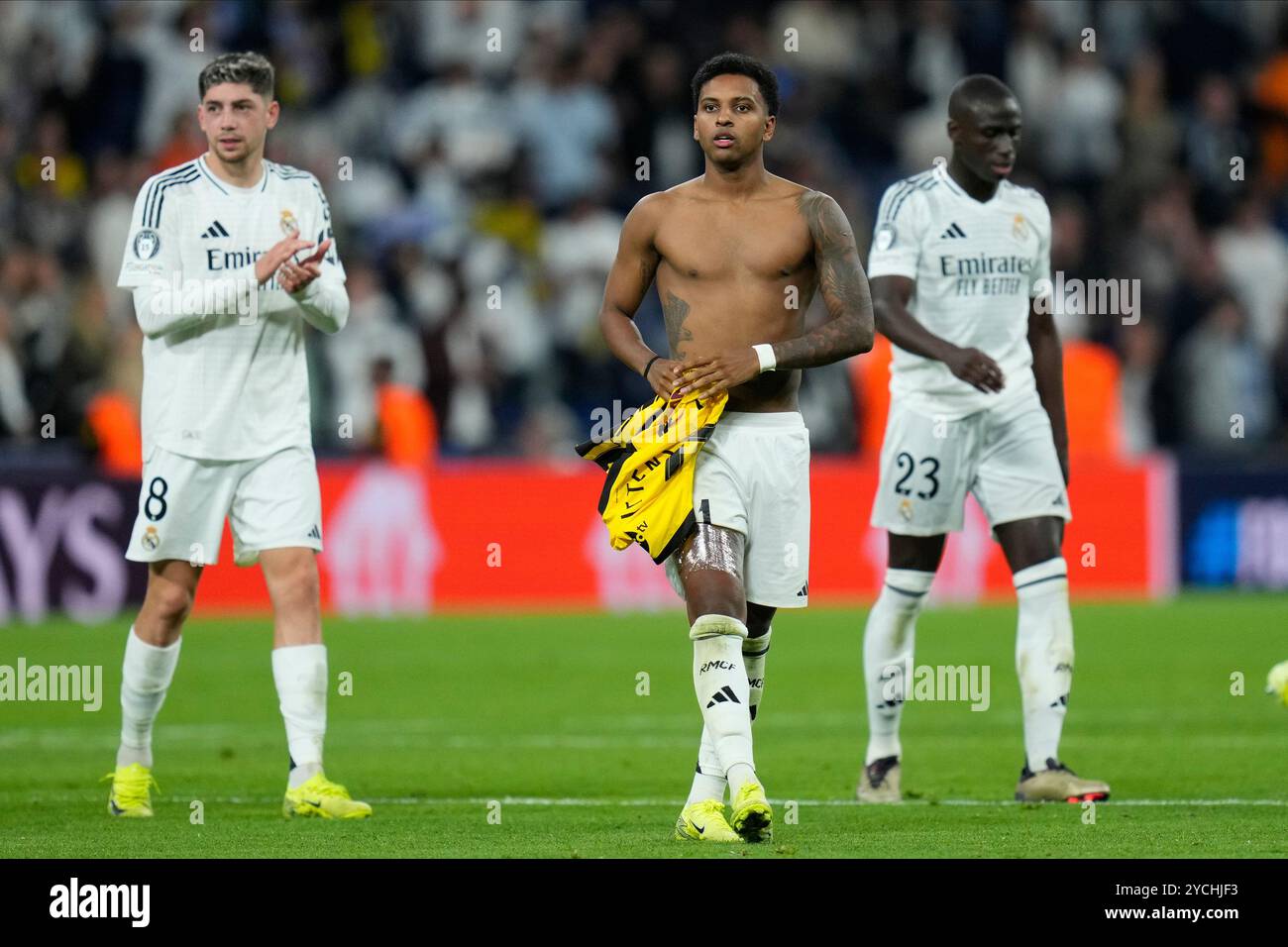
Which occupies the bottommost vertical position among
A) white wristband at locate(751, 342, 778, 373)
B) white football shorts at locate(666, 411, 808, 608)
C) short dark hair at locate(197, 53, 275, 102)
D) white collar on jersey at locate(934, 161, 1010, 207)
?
white football shorts at locate(666, 411, 808, 608)

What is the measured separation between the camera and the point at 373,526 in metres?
18.0

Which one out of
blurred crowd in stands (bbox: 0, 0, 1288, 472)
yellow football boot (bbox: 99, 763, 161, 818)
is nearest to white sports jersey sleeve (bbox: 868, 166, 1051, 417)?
yellow football boot (bbox: 99, 763, 161, 818)

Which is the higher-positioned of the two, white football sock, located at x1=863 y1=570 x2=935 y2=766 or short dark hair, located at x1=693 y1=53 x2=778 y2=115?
short dark hair, located at x1=693 y1=53 x2=778 y2=115

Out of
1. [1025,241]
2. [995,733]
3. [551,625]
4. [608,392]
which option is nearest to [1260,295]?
[608,392]

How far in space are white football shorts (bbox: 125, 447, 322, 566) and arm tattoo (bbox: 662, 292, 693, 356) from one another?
1710mm

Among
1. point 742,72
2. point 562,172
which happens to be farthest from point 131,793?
point 562,172

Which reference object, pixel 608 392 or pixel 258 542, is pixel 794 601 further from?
pixel 608 392

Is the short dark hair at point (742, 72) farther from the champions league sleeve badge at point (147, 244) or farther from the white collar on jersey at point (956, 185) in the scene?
the champions league sleeve badge at point (147, 244)

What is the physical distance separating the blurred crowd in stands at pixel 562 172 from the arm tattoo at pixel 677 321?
10.8 m

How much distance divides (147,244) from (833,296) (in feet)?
8.68

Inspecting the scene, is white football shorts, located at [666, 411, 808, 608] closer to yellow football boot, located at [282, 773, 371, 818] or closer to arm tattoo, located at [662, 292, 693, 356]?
arm tattoo, located at [662, 292, 693, 356]

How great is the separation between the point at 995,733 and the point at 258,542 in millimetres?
4602

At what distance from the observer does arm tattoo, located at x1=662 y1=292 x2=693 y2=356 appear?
24.2ft

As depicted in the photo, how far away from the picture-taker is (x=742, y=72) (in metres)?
7.25
